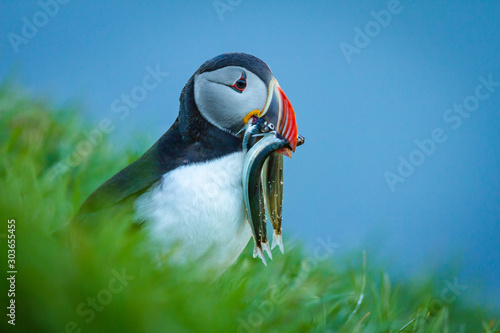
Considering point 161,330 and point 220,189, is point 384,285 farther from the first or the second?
point 161,330

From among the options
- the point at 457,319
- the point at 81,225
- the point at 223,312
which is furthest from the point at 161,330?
the point at 457,319

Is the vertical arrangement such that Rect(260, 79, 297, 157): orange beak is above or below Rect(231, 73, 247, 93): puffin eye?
below

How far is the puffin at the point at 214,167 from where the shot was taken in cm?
110

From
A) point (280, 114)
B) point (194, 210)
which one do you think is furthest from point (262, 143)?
point (194, 210)

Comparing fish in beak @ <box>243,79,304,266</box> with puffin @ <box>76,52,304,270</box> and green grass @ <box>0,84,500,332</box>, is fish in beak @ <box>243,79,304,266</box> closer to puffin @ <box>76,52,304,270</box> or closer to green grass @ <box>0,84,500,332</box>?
puffin @ <box>76,52,304,270</box>

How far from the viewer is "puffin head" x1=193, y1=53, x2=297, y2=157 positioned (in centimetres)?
115

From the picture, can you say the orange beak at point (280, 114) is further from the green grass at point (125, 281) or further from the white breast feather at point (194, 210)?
the green grass at point (125, 281)

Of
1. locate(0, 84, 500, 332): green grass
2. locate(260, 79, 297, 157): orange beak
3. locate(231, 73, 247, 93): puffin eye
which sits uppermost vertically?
locate(231, 73, 247, 93): puffin eye

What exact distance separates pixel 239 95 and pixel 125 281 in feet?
2.08

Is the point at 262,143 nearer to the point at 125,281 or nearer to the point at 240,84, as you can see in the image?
the point at 240,84

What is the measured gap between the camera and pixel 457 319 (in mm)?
1702

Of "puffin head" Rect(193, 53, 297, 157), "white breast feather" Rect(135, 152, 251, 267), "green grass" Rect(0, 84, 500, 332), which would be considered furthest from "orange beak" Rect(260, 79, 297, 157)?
"green grass" Rect(0, 84, 500, 332)

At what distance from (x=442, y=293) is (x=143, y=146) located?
122cm

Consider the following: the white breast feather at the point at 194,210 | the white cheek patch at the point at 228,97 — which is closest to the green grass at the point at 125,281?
the white breast feather at the point at 194,210
